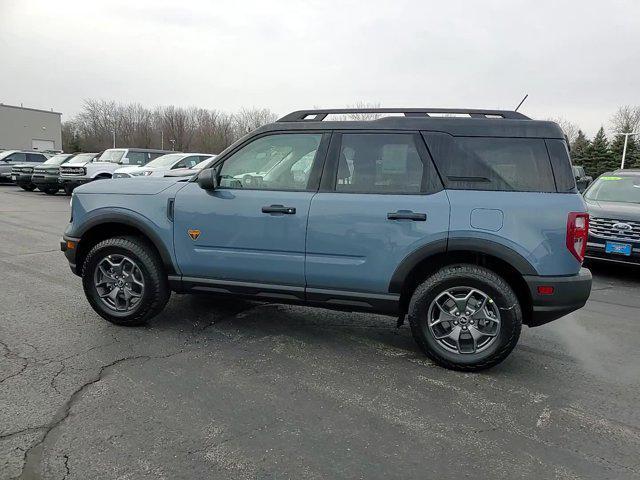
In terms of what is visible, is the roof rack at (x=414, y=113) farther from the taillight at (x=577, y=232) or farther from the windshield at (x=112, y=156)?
the windshield at (x=112, y=156)

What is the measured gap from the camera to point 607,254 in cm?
692

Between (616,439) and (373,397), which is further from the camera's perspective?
(373,397)

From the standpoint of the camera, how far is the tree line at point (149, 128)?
79188 mm

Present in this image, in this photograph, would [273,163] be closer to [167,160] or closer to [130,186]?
[130,186]

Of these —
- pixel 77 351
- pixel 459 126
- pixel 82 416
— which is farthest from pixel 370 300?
pixel 77 351

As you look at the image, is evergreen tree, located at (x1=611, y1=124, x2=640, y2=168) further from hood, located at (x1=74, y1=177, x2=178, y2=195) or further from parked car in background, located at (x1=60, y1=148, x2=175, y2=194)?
hood, located at (x1=74, y1=177, x2=178, y2=195)

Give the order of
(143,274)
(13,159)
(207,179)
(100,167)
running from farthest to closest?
(13,159) < (100,167) < (143,274) < (207,179)

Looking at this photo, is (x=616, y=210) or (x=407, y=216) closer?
(x=407, y=216)

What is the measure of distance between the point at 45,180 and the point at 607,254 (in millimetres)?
Result: 19622

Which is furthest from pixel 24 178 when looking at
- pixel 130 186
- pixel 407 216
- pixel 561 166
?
pixel 561 166

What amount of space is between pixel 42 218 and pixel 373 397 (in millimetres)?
11479

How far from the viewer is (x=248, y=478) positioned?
7.63ft

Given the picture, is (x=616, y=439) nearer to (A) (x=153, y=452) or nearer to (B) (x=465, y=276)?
(B) (x=465, y=276)

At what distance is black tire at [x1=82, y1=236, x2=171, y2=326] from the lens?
4230 millimetres
